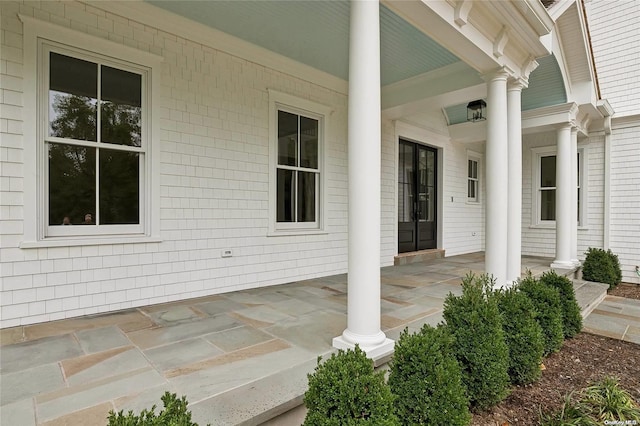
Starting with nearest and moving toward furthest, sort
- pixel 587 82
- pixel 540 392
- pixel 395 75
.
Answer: pixel 540 392
pixel 395 75
pixel 587 82

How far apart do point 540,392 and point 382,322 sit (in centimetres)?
124

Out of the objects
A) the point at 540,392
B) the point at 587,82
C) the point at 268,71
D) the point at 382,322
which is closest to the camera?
the point at 540,392

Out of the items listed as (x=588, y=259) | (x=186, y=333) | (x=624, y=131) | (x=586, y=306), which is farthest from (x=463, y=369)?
(x=624, y=131)

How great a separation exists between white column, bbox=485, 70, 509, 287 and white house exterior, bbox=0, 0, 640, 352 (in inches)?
0.6

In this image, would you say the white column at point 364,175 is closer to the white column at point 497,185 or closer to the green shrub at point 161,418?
the green shrub at point 161,418

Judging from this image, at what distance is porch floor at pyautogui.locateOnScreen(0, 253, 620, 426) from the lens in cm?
165

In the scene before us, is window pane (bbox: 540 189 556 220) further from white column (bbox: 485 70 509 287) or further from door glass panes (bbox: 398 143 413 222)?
white column (bbox: 485 70 509 287)

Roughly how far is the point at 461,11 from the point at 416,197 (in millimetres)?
4306

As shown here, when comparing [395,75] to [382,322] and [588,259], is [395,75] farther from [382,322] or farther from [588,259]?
[588,259]

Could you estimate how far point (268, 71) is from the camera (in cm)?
429

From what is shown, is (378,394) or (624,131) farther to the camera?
(624,131)

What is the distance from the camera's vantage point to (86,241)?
9.91 ft

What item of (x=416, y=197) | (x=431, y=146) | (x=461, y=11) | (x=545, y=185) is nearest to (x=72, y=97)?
(x=461, y=11)

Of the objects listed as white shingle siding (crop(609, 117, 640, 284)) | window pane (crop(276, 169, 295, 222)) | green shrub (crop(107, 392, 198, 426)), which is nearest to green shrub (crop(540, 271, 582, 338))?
window pane (crop(276, 169, 295, 222))
